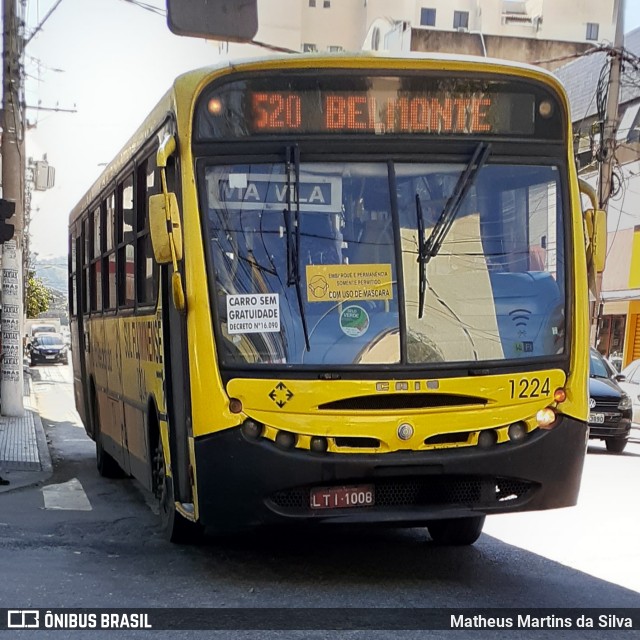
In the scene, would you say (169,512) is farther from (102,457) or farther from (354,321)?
(102,457)

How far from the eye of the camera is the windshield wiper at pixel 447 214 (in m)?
6.48

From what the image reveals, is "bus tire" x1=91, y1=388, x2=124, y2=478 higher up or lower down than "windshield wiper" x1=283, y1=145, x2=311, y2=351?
lower down

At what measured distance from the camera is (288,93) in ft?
21.9

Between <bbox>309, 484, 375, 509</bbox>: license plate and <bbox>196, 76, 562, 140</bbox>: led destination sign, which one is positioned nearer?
<bbox>309, 484, 375, 509</bbox>: license plate

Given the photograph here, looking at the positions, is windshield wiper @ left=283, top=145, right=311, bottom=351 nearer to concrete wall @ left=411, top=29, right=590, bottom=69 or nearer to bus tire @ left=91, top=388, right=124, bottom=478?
bus tire @ left=91, top=388, right=124, bottom=478

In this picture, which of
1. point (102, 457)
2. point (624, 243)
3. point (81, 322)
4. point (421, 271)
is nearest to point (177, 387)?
point (421, 271)

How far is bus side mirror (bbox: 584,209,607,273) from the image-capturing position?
7133mm

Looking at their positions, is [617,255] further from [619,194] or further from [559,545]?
[559,545]

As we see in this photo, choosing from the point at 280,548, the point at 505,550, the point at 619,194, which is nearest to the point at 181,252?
the point at 280,548

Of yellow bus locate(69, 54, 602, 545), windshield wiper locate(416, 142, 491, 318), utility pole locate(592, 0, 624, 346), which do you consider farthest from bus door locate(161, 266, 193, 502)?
utility pole locate(592, 0, 624, 346)

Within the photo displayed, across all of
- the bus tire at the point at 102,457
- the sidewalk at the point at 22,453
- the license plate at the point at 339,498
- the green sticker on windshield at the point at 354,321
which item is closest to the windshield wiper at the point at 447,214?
the green sticker on windshield at the point at 354,321

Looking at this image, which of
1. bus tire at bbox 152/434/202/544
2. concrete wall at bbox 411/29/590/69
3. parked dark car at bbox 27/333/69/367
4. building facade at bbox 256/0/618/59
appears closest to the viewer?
bus tire at bbox 152/434/202/544

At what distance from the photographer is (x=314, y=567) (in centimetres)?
723

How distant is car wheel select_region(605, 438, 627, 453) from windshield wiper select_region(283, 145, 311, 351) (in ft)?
41.3
